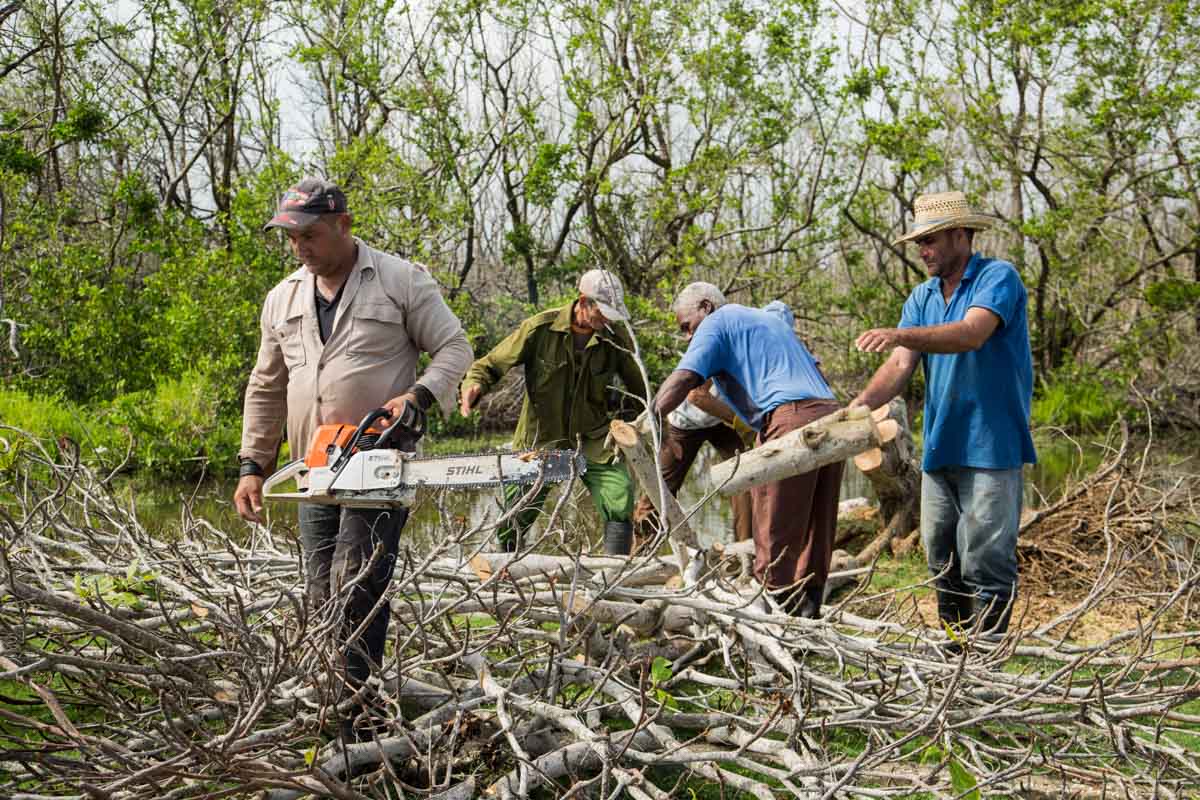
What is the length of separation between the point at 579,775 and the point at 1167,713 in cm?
170

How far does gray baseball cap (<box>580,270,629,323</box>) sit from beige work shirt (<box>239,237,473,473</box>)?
77.0 inches

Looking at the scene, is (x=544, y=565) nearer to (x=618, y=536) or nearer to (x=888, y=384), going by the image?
(x=618, y=536)

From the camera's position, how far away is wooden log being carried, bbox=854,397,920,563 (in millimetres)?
6801

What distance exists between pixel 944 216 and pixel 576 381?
2.34m

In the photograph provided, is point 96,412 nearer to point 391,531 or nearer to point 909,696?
point 391,531

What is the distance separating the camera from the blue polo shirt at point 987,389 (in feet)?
13.5

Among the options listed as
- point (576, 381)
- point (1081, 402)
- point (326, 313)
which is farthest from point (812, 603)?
point (1081, 402)

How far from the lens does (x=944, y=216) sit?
4.28 m

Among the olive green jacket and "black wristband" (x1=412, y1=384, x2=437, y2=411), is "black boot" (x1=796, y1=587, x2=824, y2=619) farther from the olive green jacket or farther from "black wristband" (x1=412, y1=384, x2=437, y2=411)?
"black wristband" (x1=412, y1=384, x2=437, y2=411)

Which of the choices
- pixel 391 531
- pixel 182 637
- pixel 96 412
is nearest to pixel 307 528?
pixel 391 531

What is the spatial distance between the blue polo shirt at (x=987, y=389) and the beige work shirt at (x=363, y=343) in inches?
77.8

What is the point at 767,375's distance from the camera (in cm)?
494

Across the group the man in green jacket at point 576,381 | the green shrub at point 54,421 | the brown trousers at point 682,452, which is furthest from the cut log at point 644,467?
the green shrub at point 54,421

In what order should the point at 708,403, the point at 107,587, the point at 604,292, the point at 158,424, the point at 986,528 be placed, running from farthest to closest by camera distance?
the point at 158,424 → the point at 708,403 → the point at 604,292 → the point at 986,528 → the point at 107,587
